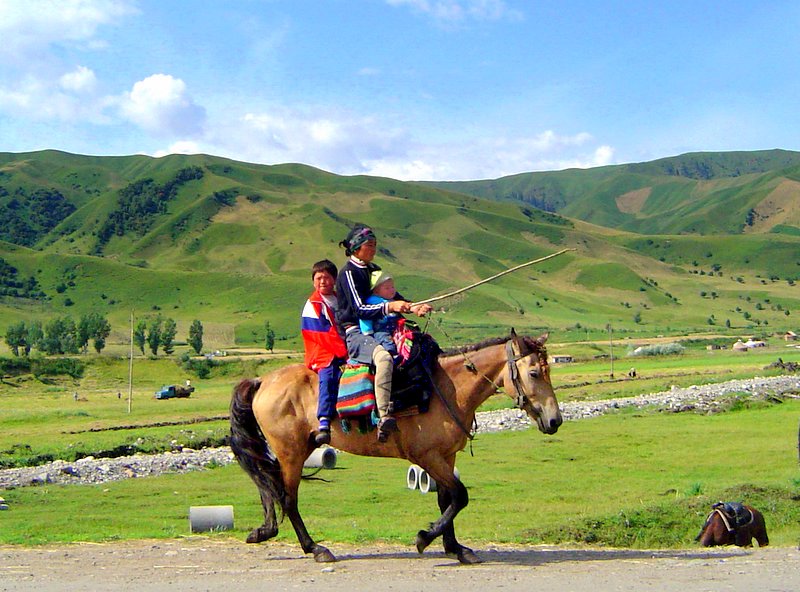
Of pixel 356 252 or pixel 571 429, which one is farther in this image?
pixel 571 429

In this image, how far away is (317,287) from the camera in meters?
11.8

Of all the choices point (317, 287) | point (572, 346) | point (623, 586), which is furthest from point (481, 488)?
point (572, 346)

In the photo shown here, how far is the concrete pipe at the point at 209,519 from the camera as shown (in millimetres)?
14023

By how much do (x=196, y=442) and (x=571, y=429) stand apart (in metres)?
16.2

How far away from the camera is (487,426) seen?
41.2 metres

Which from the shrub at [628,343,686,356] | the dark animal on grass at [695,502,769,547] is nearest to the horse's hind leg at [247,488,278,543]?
the dark animal on grass at [695,502,769,547]

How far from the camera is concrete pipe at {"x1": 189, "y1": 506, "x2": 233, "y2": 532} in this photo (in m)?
14.0

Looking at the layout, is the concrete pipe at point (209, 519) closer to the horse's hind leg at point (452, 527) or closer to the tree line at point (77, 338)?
the horse's hind leg at point (452, 527)

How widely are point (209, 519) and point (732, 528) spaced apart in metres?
8.27

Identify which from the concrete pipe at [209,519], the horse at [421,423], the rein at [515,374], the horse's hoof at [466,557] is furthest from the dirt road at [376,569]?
the rein at [515,374]

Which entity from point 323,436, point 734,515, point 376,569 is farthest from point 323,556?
point 734,515

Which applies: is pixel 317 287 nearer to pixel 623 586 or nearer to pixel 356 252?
pixel 356 252

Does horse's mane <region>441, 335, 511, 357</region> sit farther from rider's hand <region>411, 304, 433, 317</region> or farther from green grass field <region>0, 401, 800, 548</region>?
green grass field <region>0, 401, 800, 548</region>

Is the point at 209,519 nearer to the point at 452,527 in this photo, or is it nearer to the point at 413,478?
the point at 452,527
